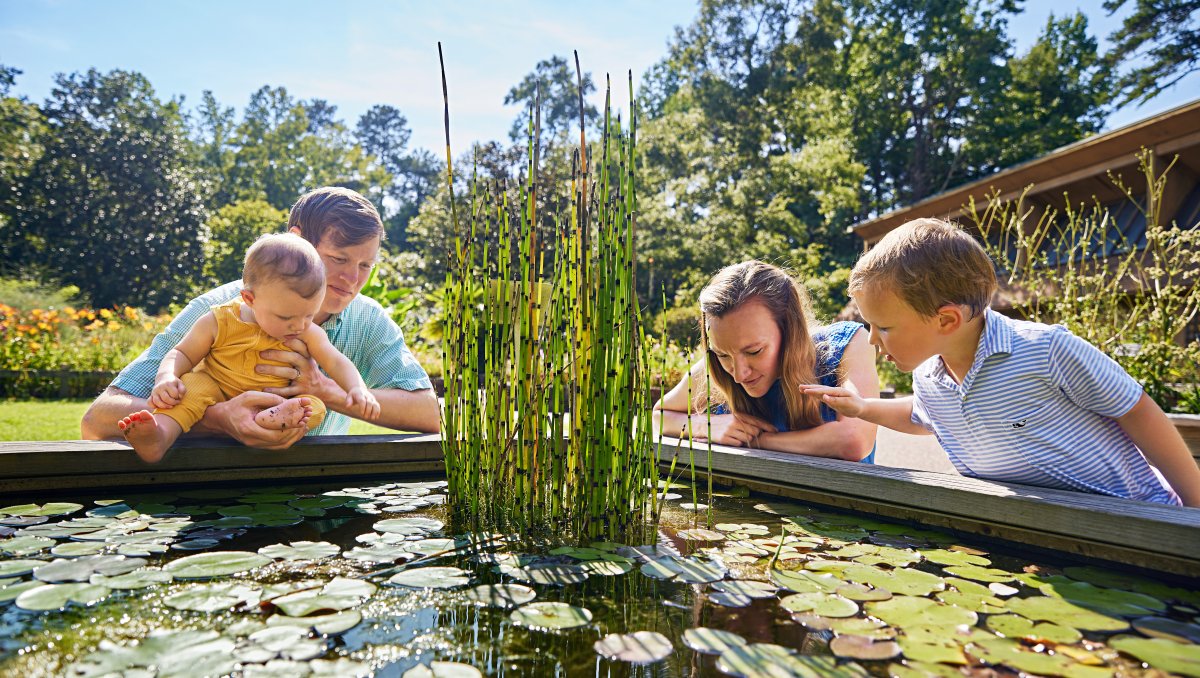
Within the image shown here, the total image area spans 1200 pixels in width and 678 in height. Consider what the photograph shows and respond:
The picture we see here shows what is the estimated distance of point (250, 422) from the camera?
1.61 meters

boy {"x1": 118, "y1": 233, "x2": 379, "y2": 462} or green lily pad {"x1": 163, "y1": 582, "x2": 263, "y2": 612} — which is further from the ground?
boy {"x1": 118, "y1": 233, "x2": 379, "y2": 462}

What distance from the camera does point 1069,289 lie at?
377cm

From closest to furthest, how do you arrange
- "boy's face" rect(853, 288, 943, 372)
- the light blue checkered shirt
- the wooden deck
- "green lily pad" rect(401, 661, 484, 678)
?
"green lily pad" rect(401, 661, 484, 678) → the wooden deck → "boy's face" rect(853, 288, 943, 372) → the light blue checkered shirt

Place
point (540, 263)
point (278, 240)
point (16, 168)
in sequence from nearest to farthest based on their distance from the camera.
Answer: point (540, 263) → point (278, 240) → point (16, 168)

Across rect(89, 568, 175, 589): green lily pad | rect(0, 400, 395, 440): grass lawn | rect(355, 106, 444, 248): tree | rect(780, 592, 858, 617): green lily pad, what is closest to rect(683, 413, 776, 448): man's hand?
rect(780, 592, 858, 617): green lily pad

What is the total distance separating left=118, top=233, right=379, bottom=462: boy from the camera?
5.38 ft

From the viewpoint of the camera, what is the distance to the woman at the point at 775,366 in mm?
1853

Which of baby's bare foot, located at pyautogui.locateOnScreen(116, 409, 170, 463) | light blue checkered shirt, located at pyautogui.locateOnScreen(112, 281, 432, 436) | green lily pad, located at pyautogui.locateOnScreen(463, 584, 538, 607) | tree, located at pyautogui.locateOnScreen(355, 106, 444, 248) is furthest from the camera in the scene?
tree, located at pyautogui.locateOnScreen(355, 106, 444, 248)

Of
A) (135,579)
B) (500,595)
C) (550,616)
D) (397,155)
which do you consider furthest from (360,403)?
Answer: (397,155)

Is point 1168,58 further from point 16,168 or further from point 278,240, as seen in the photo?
point 16,168

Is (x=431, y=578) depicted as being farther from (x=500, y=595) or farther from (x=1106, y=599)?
(x=1106, y=599)

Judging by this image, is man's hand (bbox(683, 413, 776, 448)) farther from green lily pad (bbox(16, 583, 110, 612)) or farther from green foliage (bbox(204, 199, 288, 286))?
green foliage (bbox(204, 199, 288, 286))

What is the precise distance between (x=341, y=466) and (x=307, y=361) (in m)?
0.32

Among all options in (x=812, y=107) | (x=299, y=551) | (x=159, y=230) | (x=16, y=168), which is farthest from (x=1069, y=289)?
(x=16, y=168)
